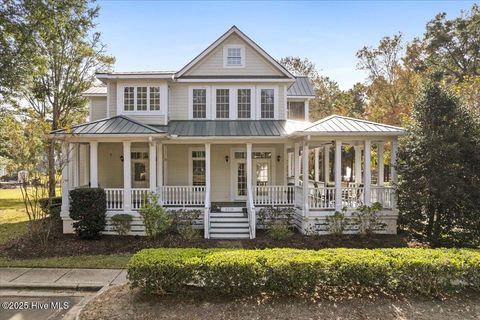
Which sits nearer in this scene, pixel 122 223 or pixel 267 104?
pixel 122 223

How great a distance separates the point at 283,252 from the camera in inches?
273

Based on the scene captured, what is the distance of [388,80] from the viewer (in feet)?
94.1

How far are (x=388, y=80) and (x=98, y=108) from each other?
980 inches

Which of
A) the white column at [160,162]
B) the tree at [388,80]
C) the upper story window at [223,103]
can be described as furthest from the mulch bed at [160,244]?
the tree at [388,80]

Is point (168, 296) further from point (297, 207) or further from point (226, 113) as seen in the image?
point (226, 113)

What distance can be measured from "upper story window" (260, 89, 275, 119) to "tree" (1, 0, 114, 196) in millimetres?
11412

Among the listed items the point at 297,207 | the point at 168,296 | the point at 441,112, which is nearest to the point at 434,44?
the point at 441,112

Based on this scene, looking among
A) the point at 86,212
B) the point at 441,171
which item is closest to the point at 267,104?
the point at 441,171

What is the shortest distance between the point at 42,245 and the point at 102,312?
6.50m

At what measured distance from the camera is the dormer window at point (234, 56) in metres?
15.6

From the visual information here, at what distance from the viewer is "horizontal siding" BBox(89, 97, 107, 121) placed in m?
17.2

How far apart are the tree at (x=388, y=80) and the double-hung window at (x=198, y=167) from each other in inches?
702

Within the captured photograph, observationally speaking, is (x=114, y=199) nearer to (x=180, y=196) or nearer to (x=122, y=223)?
(x=122, y=223)

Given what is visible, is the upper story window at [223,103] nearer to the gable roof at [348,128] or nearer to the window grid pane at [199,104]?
the window grid pane at [199,104]
